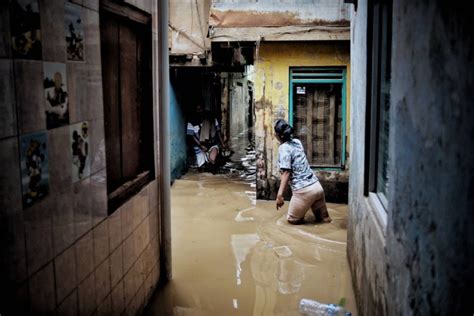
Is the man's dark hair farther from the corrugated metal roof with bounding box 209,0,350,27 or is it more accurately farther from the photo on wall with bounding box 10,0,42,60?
the photo on wall with bounding box 10,0,42,60

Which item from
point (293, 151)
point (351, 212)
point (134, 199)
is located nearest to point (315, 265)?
point (351, 212)

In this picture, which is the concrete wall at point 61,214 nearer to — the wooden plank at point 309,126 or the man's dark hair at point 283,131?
the man's dark hair at point 283,131

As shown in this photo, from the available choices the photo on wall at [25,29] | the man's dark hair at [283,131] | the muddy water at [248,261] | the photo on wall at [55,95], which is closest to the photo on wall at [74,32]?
the photo on wall at [55,95]

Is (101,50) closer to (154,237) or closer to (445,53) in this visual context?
(154,237)

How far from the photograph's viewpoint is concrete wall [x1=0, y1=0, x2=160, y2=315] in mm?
2568

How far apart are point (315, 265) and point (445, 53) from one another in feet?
15.8

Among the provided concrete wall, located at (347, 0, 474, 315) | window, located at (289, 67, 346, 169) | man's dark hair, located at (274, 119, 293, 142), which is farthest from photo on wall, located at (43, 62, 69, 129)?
window, located at (289, 67, 346, 169)

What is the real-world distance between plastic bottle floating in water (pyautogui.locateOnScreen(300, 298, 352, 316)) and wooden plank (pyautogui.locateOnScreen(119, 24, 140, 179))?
7.31 feet

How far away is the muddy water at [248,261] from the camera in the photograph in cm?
555

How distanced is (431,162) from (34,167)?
2072 mm

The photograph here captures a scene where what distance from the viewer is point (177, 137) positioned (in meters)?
12.9

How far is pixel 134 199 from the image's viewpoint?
15.7ft

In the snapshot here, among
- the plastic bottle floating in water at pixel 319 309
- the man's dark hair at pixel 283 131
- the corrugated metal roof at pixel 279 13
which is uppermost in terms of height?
the corrugated metal roof at pixel 279 13

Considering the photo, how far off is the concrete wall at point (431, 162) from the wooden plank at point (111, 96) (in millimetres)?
2310
